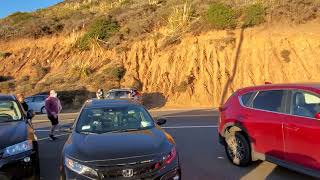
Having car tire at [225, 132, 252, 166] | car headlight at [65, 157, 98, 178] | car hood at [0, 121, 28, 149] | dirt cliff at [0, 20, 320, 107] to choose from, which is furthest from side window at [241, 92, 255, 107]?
dirt cliff at [0, 20, 320, 107]

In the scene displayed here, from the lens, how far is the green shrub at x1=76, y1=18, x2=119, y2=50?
45156 mm

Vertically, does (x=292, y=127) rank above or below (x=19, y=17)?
below

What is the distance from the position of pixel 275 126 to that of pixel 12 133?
14.7ft

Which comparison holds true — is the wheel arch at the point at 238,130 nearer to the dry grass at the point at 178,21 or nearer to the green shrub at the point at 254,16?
the green shrub at the point at 254,16

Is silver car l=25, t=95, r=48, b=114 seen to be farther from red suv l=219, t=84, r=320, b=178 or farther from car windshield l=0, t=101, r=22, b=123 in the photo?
red suv l=219, t=84, r=320, b=178

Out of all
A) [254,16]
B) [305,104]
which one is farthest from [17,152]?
[254,16]

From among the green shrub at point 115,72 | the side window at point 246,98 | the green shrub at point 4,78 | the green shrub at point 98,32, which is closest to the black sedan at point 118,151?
the side window at point 246,98

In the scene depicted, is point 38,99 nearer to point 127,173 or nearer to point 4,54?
point 4,54

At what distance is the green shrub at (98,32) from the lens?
4516 cm

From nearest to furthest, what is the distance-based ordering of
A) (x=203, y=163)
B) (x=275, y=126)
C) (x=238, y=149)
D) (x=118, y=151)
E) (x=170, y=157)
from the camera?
(x=118, y=151) < (x=170, y=157) < (x=275, y=126) < (x=238, y=149) < (x=203, y=163)

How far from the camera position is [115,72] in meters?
40.8

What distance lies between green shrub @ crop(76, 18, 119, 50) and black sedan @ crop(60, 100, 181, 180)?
1456 inches

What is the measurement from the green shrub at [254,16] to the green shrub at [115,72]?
10.4 meters

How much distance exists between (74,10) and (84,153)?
49970 millimetres
